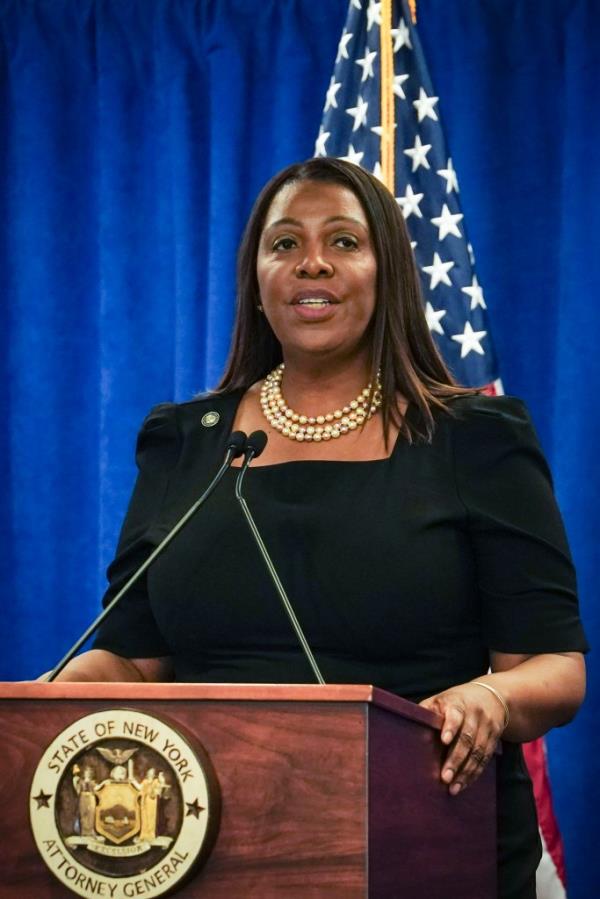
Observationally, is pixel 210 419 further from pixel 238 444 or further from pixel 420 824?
pixel 420 824

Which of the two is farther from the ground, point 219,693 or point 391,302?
point 391,302

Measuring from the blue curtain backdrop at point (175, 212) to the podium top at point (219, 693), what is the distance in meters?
2.01

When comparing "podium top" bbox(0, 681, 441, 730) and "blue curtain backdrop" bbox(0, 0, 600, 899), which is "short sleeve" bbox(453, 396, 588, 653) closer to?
"podium top" bbox(0, 681, 441, 730)

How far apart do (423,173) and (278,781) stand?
212cm

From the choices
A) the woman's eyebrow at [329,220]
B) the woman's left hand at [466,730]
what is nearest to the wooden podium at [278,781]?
the woman's left hand at [466,730]

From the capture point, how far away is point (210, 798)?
1354 mm

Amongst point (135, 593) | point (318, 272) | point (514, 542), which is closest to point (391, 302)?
point (318, 272)

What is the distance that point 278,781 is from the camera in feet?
4.48

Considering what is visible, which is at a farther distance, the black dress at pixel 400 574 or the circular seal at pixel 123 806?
the black dress at pixel 400 574

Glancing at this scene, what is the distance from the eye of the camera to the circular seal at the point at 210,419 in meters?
2.26

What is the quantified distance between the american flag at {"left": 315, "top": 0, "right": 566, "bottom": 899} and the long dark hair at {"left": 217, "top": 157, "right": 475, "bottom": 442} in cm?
84

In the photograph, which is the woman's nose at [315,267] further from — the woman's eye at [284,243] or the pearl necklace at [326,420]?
the pearl necklace at [326,420]

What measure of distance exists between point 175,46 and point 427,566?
88.0 inches

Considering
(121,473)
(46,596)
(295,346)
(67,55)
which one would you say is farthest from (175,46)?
(295,346)
